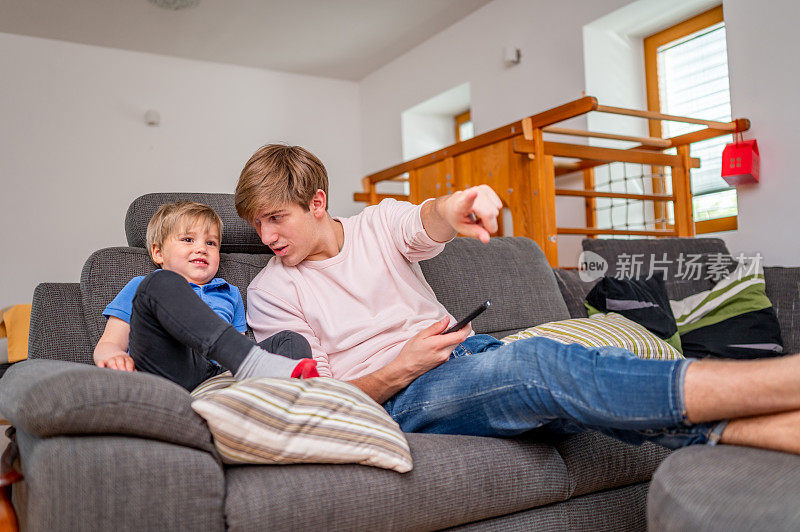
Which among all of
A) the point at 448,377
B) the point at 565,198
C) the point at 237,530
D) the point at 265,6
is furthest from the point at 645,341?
the point at 265,6

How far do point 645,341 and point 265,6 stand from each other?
3.90 m

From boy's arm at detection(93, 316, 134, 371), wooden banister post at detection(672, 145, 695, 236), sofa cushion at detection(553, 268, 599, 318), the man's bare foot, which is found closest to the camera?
the man's bare foot

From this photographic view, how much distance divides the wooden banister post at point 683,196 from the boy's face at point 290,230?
2406 millimetres

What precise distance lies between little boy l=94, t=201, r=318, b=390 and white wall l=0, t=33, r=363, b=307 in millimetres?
3919

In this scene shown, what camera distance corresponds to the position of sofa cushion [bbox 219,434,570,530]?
3.47 feet

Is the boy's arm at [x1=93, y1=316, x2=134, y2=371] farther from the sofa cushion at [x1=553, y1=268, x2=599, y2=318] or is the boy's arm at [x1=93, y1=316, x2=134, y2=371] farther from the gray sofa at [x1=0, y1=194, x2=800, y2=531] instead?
the sofa cushion at [x1=553, y1=268, x2=599, y2=318]

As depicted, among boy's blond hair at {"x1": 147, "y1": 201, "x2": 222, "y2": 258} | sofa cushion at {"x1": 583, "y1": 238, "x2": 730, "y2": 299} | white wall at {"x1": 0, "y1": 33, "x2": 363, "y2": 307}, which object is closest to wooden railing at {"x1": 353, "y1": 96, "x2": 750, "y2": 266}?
sofa cushion at {"x1": 583, "y1": 238, "x2": 730, "y2": 299}

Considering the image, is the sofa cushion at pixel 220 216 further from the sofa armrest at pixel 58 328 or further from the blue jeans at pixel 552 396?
the blue jeans at pixel 552 396

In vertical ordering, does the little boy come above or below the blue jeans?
above

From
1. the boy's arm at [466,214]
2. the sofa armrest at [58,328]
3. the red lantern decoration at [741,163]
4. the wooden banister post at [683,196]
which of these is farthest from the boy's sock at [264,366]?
the wooden banister post at [683,196]

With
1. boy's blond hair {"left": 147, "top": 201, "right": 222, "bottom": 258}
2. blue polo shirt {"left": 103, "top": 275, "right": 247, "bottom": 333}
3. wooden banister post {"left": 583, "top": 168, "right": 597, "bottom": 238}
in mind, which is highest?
wooden banister post {"left": 583, "top": 168, "right": 597, "bottom": 238}

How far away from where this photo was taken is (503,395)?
127 cm

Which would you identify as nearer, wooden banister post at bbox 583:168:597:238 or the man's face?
the man's face

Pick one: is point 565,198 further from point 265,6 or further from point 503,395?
point 503,395
